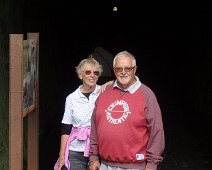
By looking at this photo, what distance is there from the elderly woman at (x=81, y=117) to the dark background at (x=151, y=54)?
0.73 metres

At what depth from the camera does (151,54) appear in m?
26.3

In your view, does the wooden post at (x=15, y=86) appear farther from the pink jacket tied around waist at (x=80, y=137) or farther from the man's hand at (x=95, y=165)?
the man's hand at (x=95, y=165)

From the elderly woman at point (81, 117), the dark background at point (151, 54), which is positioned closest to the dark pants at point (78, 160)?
Answer: the elderly woman at point (81, 117)

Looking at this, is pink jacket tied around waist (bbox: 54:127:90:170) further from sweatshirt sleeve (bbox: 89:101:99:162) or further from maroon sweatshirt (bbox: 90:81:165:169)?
maroon sweatshirt (bbox: 90:81:165:169)

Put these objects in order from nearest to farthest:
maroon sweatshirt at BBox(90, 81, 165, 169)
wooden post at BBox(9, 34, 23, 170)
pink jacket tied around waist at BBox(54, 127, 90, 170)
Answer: maroon sweatshirt at BBox(90, 81, 165, 169) < wooden post at BBox(9, 34, 23, 170) < pink jacket tied around waist at BBox(54, 127, 90, 170)

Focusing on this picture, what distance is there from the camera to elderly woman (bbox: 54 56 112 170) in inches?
162

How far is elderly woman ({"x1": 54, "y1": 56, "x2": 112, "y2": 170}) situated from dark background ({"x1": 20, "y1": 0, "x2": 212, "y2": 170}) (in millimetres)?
731

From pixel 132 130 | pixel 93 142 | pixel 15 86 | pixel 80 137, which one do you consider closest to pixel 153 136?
pixel 132 130

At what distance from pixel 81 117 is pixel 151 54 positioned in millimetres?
22456

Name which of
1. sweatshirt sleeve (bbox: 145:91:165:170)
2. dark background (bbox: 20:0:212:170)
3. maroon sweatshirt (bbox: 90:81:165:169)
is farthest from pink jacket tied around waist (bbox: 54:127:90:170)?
dark background (bbox: 20:0:212:170)

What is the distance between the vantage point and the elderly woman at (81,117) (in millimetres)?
4121

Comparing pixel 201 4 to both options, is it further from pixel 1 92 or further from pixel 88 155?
pixel 88 155

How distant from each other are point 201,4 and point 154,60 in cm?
1214

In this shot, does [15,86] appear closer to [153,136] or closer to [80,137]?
[80,137]
